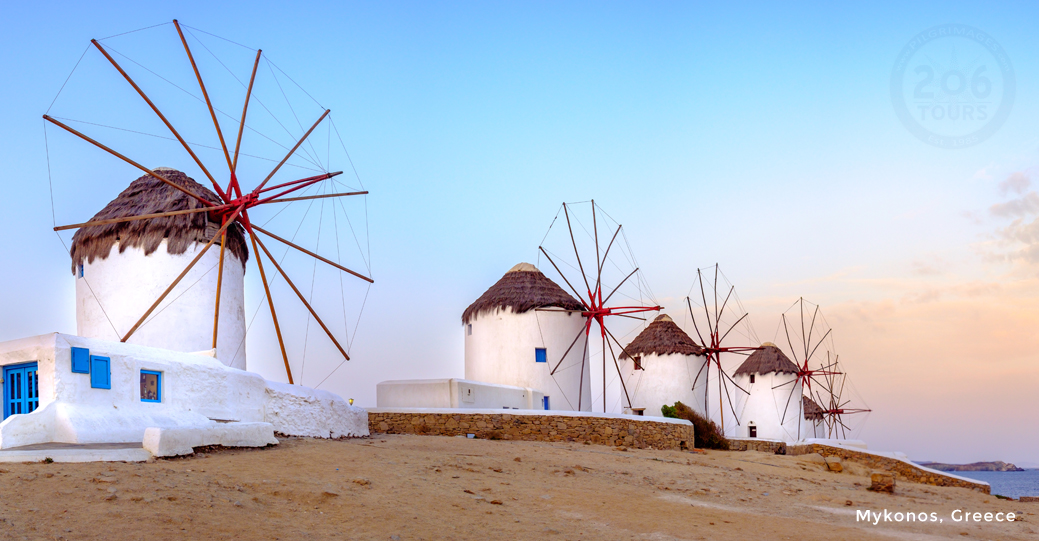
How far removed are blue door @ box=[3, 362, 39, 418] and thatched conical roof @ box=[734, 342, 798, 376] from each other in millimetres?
32907

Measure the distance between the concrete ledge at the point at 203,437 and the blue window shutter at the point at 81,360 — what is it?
1.70m

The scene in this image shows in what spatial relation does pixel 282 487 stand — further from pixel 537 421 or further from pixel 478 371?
pixel 478 371

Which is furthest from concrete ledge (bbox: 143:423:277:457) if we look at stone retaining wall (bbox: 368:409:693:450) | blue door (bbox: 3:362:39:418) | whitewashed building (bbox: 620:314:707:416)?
whitewashed building (bbox: 620:314:707:416)

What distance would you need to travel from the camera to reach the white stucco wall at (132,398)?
10414 millimetres

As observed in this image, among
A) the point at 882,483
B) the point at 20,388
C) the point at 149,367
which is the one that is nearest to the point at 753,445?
the point at 882,483

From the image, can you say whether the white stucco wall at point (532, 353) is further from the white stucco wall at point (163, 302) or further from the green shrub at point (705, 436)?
the white stucco wall at point (163, 302)

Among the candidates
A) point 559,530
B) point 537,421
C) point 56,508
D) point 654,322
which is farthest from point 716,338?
point 56,508

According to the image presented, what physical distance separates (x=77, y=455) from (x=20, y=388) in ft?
9.60

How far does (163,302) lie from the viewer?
1695cm

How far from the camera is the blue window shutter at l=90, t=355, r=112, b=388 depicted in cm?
1120

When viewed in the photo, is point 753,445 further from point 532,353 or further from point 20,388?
point 20,388

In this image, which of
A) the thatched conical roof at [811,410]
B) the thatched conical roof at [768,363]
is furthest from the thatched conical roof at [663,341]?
the thatched conical roof at [811,410]

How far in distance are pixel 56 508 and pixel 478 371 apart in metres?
19.7

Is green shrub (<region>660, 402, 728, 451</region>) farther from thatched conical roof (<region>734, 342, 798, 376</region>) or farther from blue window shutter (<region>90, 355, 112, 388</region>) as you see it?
blue window shutter (<region>90, 355, 112, 388</region>)
